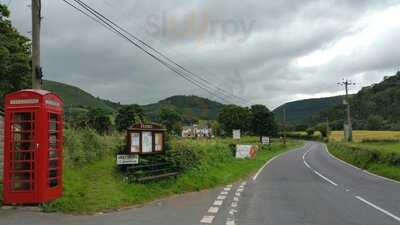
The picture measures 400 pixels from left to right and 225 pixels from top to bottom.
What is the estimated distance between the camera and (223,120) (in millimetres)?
136125

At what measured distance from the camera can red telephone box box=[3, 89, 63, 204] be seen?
1136 cm

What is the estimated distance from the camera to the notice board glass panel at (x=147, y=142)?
1673 cm

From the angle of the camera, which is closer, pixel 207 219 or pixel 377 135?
pixel 207 219

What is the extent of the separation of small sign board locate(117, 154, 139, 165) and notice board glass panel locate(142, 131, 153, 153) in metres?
1.00

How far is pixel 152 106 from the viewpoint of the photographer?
9675 cm

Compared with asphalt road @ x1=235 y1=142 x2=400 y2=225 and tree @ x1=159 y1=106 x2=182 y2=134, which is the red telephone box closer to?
asphalt road @ x1=235 y1=142 x2=400 y2=225

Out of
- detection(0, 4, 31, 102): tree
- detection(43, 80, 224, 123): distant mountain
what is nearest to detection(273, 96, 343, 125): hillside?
detection(43, 80, 224, 123): distant mountain

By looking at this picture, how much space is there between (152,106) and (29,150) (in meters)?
85.4

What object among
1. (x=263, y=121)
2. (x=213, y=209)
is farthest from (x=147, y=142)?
(x=263, y=121)

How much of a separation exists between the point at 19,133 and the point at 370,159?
30335 mm

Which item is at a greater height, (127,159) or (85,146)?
(85,146)

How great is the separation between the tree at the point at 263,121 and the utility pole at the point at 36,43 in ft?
360

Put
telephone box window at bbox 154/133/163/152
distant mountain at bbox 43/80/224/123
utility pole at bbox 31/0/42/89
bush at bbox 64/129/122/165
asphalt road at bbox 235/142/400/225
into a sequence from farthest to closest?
distant mountain at bbox 43/80/224/123
telephone box window at bbox 154/133/163/152
bush at bbox 64/129/122/165
utility pole at bbox 31/0/42/89
asphalt road at bbox 235/142/400/225

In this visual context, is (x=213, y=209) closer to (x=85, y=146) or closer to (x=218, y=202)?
(x=218, y=202)
